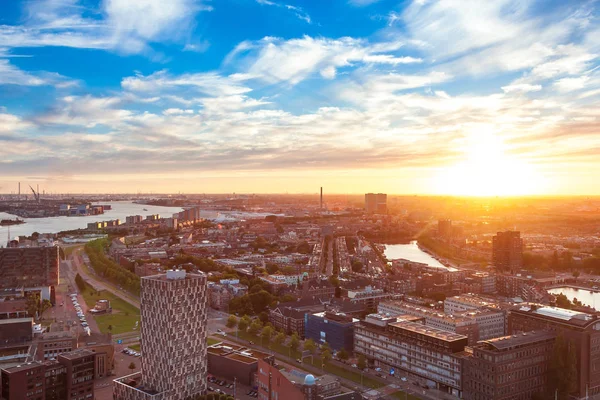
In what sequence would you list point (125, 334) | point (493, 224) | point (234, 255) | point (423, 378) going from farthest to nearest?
point (493, 224) < point (234, 255) < point (125, 334) < point (423, 378)

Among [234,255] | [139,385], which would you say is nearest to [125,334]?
[139,385]

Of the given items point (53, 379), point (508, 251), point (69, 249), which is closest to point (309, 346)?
point (53, 379)

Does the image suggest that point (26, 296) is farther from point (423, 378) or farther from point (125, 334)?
point (423, 378)

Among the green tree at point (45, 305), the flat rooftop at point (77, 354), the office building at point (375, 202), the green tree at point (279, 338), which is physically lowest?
the green tree at point (45, 305)

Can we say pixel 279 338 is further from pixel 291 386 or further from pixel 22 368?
pixel 22 368

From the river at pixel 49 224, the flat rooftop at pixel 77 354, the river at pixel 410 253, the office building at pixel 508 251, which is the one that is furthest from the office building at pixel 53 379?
the river at pixel 49 224

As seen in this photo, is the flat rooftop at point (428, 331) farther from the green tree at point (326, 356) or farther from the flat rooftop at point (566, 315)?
the flat rooftop at point (566, 315)
